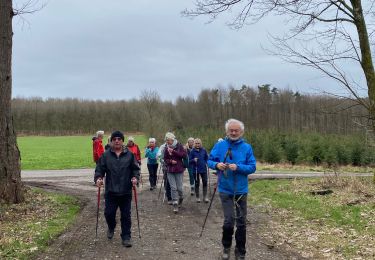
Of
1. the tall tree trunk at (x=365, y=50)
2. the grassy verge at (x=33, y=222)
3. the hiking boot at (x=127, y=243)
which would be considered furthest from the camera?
the tall tree trunk at (x=365, y=50)

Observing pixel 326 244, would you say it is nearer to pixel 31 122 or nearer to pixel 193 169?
pixel 193 169

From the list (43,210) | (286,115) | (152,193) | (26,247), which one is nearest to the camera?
(26,247)

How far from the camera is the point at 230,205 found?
748 centimetres

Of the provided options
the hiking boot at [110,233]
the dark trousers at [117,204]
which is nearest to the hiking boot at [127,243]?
the dark trousers at [117,204]

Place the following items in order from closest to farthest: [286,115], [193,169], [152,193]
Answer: [193,169]
[152,193]
[286,115]

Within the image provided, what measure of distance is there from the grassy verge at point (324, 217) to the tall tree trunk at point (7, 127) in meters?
6.71

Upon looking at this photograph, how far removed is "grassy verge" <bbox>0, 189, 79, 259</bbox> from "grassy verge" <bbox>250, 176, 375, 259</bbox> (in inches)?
184

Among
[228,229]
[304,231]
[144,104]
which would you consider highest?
[144,104]

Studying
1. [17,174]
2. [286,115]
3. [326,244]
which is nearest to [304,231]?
[326,244]

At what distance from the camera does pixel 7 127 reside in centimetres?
1220

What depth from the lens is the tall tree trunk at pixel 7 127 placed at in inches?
472

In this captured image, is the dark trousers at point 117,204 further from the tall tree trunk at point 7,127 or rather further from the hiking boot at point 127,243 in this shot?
the tall tree trunk at point 7,127

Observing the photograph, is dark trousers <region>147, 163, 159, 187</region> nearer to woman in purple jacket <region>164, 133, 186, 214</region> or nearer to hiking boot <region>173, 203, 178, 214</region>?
woman in purple jacket <region>164, 133, 186, 214</region>

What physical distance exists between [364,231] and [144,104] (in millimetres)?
52397
